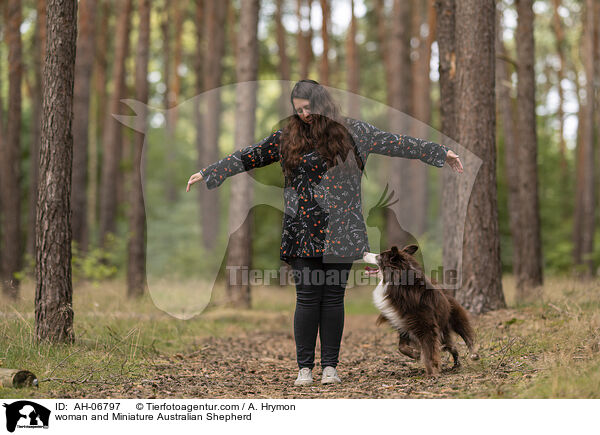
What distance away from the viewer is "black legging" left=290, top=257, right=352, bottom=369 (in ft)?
16.4

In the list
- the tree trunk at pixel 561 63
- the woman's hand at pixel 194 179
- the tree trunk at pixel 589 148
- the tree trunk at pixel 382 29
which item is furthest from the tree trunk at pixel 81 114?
the tree trunk at pixel 561 63

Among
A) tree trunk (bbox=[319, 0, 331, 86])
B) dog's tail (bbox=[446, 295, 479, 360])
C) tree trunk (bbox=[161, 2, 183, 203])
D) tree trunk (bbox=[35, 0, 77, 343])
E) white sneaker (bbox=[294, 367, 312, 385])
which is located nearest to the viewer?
white sneaker (bbox=[294, 367, 312, 385])

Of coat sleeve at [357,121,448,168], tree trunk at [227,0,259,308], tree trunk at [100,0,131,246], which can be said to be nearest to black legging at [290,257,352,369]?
coat sleeve at [357,121,448,168]

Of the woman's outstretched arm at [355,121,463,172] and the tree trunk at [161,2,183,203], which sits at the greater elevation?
the tree trunk at [161,2,183,203]

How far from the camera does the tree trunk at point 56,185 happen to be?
604 centimetres

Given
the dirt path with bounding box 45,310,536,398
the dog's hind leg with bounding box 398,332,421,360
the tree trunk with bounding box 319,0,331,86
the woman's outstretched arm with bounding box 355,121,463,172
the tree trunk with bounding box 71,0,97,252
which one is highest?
the tree trunk with bounding box 319,0,331,86

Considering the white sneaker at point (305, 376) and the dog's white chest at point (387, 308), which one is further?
the dog's white chest at point (387, 308)

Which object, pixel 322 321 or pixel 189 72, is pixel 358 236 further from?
pixel 189 72

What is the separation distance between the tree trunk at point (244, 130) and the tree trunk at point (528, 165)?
519cm

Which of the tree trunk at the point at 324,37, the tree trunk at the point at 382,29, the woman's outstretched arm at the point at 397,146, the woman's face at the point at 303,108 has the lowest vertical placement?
the woman's outstretched arm at the point at 397,146

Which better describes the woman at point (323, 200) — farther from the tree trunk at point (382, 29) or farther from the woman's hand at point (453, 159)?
the tree trunk at point (382, 29)

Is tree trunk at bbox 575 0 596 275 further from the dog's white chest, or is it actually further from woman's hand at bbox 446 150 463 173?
the dog's white chest
